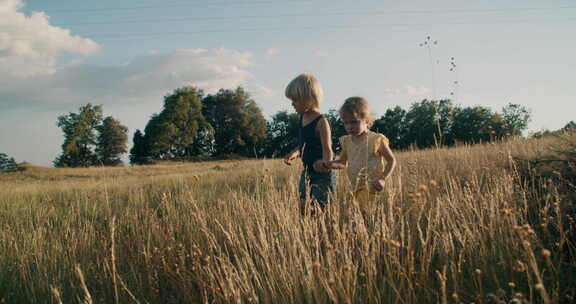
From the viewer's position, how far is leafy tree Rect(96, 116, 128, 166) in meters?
42.9

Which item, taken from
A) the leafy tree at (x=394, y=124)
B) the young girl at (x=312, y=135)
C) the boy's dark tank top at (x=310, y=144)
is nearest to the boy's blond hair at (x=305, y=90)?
the young girl at (x=312, y=135)

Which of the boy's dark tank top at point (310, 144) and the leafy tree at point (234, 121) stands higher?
the leafy tree at point (234, 121)

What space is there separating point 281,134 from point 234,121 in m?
7.33

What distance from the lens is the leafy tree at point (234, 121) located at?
145 ft

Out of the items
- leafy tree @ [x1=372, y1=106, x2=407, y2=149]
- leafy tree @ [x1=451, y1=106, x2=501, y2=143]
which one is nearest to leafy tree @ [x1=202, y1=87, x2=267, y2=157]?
leafy tree @ [x1=372, y1=106, x2=407, y2=149]

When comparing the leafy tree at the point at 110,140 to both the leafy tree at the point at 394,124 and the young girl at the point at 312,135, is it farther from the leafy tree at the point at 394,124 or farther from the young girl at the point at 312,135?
the young girl at the point at 312,135

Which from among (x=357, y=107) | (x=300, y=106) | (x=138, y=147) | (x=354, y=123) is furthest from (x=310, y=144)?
(x=138, y=147)

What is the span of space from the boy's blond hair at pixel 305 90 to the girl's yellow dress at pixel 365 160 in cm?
57

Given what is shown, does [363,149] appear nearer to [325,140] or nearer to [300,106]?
[325,140]

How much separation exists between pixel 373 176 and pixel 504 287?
1359 mm

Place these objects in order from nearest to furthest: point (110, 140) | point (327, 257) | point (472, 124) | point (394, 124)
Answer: point (327, 257) → point (472, 124) → point (394, 124) → point (110, 140)

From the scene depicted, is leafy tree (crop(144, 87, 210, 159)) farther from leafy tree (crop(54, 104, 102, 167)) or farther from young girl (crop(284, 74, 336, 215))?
young girl (crop(284, 74, 336, 215))

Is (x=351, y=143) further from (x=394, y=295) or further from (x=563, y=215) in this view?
(x=563, y=215)

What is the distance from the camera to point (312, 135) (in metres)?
3.17
